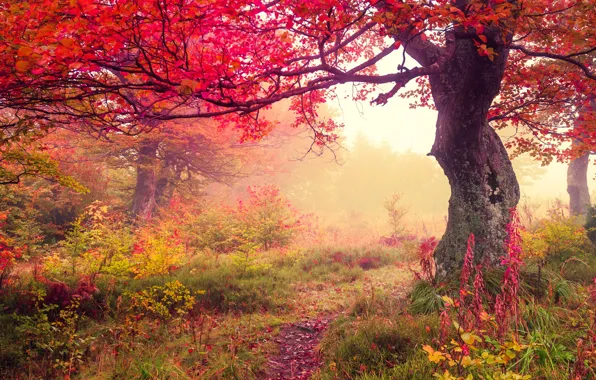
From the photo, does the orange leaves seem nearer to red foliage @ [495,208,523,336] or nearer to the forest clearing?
the forest clearing

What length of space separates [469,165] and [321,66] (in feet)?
11.4

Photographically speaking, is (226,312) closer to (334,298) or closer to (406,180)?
(334,298)

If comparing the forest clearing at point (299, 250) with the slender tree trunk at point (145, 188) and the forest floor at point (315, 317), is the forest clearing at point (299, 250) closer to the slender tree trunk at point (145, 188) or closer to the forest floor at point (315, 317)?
the forest floor at point (315, 317)

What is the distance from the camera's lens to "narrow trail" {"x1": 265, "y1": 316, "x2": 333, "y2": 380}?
4312 mm

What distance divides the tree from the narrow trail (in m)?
2.70

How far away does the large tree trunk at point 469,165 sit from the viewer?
5.95 metres

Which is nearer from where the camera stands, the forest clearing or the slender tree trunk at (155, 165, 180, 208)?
the forest clearing

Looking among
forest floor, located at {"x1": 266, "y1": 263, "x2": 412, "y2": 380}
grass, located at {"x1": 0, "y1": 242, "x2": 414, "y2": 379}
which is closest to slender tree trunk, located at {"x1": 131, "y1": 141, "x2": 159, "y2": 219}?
grass, located at {"x1": 0, "y1": 242, "x2": 414, "y2": 379}

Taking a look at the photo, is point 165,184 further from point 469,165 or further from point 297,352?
point 469,165

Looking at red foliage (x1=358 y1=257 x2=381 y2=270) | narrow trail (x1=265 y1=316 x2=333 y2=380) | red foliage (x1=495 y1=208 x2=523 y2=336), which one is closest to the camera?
red foliage (x1=495 y1=208 x2=523 y2=336)

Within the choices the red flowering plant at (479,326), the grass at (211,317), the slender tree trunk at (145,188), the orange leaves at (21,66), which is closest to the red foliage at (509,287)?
the red flowering plant at (479,326)

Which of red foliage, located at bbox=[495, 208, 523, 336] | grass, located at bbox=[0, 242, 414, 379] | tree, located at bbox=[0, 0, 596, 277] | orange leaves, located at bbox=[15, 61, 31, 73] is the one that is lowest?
grass, located at bbox=[0, 242, 414, 379]

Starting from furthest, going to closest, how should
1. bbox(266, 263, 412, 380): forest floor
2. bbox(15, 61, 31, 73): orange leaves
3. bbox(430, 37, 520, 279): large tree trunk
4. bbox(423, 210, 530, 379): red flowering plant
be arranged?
1. bbox(430, 37, 520, 279): large tree trunk
2. bbox(266, 263, 412, 380): forest floor
3. bbox(15, 61, 31, 73): orange leaves
4. bbox(423, 210, 530, 379): red flowering plant

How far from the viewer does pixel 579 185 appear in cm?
1422
